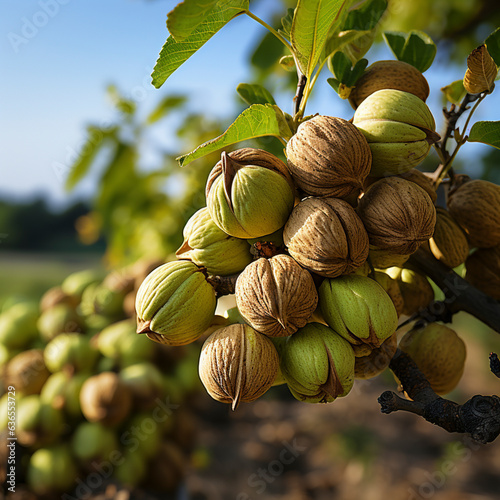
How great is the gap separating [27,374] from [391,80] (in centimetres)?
192

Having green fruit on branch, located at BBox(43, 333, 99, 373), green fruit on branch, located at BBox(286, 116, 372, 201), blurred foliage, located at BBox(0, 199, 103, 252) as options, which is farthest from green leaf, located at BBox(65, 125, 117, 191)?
blurred foliage, located at BBox(0, 199, 103, 252)

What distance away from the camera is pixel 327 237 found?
760 mm

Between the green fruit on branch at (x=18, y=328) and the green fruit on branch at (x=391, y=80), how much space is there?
2003mm

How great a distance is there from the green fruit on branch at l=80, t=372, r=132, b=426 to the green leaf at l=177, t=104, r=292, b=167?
4.43 feet

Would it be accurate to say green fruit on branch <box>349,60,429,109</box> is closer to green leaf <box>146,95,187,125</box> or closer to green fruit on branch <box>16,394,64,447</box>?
green fruit on branch <box>16,394,64,447</box>

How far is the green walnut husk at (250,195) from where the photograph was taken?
79cm

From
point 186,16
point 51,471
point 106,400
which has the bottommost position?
point 51,471

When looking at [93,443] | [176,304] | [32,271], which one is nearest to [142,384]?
[93,443]

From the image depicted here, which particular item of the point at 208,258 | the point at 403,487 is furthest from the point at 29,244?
the point at 208,258

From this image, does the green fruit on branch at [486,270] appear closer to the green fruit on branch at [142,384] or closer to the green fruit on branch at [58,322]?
the green fruit on branch at [142,384]

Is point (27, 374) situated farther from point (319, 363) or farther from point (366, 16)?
point (366, 16)

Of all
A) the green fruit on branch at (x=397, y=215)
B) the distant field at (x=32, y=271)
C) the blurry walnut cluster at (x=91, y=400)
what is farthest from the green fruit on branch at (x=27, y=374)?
the distant field at (x=32, y=271)

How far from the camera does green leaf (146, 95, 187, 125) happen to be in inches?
130

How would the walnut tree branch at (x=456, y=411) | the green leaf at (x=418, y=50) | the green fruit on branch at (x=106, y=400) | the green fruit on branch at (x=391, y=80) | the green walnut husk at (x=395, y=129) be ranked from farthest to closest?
the green fruit on branch at (x=106, y=400) → the green leaf at (x=418, y=50) → the green fruit on branch at (x=391, y=80) → the green walnut husk at (x=395, y=129) → the walnut tree branch at (x=456, y=411)
